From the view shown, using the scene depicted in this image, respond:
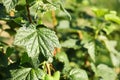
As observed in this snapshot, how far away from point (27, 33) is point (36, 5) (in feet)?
0.50

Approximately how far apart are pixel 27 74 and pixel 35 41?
0.23 metres

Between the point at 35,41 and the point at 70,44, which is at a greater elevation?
the point at 35,41

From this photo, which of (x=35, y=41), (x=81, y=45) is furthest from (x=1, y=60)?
(x=81, y=45)

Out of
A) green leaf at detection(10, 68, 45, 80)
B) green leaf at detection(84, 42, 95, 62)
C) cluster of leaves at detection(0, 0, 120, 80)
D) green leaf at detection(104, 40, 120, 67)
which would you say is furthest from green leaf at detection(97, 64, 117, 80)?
green leaf at detection(10, 68, 45, 80)

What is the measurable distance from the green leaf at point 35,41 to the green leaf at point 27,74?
0.44 ft

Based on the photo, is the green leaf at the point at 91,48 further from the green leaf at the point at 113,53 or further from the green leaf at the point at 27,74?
the green leaf at the point at 27,74

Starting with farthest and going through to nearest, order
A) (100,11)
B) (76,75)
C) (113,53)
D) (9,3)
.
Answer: (113,53), (100,11), (76,75), (9,3)

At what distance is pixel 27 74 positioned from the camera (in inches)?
78.2

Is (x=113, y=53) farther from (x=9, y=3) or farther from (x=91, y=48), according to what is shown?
(x=9, y=3)

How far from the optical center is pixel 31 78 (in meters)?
1.95

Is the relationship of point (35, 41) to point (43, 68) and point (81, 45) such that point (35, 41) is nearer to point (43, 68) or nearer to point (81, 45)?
point (43, 68)

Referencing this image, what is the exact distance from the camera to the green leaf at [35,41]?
1.82 meters

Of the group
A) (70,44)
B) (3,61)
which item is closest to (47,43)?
(3,61)

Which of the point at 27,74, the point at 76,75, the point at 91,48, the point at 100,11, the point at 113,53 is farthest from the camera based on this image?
the point at 113,53
